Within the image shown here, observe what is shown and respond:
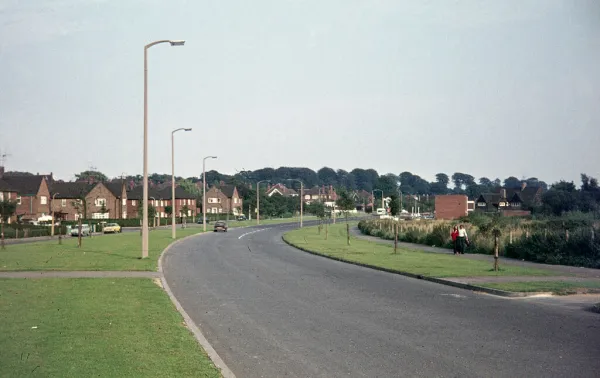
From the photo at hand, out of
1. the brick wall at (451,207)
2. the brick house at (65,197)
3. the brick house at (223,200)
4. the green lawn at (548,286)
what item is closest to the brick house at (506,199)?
the brick wall at (451,207)

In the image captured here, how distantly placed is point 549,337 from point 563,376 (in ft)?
9.39

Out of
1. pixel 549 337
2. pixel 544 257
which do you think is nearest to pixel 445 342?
pixel 549 337

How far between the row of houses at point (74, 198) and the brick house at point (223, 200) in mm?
322

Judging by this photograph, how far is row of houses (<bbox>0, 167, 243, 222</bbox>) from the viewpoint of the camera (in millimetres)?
95169

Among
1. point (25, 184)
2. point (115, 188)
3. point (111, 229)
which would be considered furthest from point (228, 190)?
point (111, 229)

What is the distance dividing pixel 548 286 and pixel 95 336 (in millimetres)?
13525

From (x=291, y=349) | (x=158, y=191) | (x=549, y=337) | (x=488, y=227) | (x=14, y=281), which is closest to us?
(x=291, y=349)

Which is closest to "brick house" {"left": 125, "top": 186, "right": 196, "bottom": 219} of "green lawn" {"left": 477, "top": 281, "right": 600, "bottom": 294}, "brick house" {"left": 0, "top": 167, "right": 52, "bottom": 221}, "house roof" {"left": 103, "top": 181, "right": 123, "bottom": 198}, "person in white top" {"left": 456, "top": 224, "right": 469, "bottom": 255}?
"house roof" {"left": 103, "top": 181, "right": 123, "bottom": 198}

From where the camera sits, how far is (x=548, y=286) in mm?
18688

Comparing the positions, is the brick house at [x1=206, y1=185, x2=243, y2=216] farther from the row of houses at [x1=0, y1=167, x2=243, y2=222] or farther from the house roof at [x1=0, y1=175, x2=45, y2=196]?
the house roof at [x1=0, y1=175, x2=45, y2=196]

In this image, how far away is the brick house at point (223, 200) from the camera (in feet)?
495

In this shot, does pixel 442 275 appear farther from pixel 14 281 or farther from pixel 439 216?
pixel 439 216

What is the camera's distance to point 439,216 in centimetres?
9700

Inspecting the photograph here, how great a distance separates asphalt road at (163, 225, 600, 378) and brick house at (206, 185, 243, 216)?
128 m
